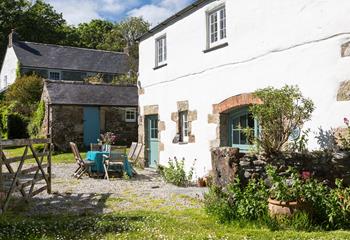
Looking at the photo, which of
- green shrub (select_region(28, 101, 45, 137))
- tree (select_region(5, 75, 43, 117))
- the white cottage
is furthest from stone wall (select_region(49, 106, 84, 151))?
the white cottage

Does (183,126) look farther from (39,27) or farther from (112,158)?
(39,27)

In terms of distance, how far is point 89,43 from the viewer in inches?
2063

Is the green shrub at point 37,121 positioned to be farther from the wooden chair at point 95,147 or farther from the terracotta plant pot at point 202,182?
the terracotta plant pot at point 202,182

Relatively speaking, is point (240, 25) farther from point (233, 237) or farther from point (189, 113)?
point (233, 237)

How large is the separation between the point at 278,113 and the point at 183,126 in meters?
5.71

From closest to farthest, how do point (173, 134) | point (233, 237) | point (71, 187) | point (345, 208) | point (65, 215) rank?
1. point (233, 237)
2. point (345, 208)
3. point (65, 215)
4. point (71, 187)
5. point (173, 134)

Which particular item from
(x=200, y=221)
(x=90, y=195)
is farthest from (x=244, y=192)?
(x=90, y=195)

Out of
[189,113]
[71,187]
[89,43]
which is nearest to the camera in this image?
[71,187]

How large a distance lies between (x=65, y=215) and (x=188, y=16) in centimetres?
751

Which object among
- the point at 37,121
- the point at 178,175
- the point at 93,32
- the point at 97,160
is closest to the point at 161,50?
the point at 97,160

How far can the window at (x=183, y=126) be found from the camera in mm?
12938

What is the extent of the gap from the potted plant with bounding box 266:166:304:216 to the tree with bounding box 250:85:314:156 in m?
1.15

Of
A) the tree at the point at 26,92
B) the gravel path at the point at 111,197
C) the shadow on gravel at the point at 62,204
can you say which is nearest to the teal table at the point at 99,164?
the gravel path at the point at 111,197

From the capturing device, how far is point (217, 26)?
36.8 ft
